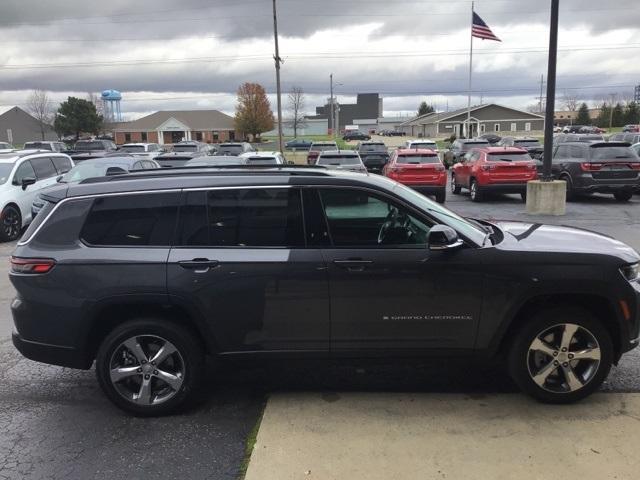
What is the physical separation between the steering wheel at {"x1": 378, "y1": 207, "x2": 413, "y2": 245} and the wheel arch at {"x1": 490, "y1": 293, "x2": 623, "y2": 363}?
3.24 ft

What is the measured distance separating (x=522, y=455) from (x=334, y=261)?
67.9 inches

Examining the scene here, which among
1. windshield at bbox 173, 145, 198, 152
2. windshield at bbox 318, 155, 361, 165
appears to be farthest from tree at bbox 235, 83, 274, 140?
windshield at bbox 318, 155, 361, 165

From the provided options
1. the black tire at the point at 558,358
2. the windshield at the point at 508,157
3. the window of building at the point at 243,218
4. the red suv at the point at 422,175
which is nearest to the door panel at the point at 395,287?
the window of building at the point at 243,218

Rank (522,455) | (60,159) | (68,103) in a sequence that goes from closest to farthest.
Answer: (522,455)
(60,159)
(68,103)

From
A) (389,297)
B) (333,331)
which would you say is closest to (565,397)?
(389,297)

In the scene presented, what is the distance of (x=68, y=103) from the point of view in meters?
69.8

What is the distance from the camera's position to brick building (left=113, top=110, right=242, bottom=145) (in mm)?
97312

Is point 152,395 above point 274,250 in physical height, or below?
below

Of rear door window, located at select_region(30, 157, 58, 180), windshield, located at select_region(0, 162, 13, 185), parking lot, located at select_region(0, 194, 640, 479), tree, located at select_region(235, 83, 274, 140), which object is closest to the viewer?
parking lot, located at select_region(0, 194, 640, 479)

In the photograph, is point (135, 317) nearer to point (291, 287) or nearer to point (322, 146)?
point (291, 287)

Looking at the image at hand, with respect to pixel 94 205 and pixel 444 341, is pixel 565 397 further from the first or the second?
pixel 94 205

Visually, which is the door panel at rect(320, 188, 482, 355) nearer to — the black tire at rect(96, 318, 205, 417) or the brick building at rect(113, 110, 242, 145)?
the black tire at rect(96, 318, 205, 417)

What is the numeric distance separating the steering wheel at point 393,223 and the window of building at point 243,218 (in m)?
0.59

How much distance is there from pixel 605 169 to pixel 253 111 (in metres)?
82.0
